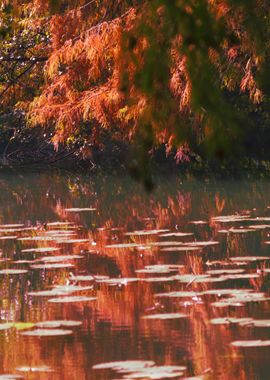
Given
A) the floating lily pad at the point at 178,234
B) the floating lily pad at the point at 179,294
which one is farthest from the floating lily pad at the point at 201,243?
the floating lily pad at the point at 179,294

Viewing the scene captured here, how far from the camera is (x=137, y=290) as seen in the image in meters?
8.55

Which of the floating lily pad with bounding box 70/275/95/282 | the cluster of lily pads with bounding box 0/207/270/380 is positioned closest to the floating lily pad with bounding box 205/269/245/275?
the cluster of lily pads with bounding box 0/207/270/380

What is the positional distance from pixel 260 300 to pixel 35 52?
59.9ft

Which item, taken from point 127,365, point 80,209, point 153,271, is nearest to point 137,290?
point 153,271

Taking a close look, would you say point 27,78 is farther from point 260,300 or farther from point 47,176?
point 260,300

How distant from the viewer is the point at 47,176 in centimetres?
2252

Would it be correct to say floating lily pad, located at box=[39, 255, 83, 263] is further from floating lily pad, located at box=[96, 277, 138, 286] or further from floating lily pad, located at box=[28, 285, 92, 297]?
floating lily pad, located at box=[28, 285, 92, 297]

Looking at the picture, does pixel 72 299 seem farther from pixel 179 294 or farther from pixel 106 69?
pixel 106 69

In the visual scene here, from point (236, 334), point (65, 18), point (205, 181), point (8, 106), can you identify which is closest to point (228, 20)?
point (205, 181)

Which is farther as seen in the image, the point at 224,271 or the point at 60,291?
the point at 224,271

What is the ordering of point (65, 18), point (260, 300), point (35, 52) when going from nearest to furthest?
1. point (260, 300)
2. point (65, 18)
3. point (35, 52)

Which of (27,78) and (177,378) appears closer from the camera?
(177,378)

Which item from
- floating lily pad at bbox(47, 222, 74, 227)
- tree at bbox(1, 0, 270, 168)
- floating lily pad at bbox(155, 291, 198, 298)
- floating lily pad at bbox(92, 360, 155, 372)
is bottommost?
floating lily pad at bbox(92, 360, 155, 372)

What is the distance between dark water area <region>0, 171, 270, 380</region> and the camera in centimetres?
627
